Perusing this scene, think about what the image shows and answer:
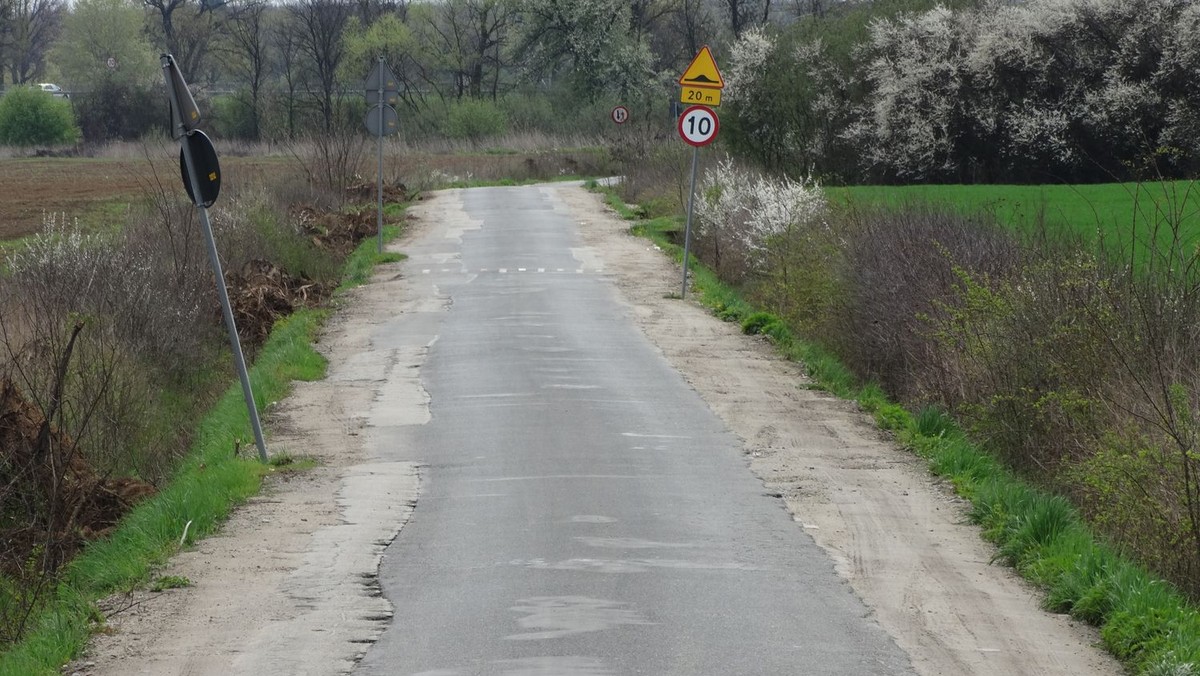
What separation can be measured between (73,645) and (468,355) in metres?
9.97

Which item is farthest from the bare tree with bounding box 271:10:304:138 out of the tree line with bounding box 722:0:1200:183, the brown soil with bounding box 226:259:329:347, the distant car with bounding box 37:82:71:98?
the brown soil with bounding box 226:259:329:347

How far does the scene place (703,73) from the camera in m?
22.1

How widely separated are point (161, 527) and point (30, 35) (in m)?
118

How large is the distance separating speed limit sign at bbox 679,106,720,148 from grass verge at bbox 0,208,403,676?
27.4 feet

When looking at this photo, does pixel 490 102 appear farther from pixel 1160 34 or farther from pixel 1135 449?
pixel 1135 449

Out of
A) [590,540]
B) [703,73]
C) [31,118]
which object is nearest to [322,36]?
[31,118]

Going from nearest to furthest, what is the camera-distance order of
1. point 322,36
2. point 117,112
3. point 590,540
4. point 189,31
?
point 590,540, point 117,112, point 322,36, point 189,31

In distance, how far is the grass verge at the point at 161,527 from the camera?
7339 millimetres

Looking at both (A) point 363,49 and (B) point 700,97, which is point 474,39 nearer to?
(A) point 363,49

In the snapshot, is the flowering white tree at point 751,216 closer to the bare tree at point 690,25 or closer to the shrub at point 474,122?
the shrub at point 474,122

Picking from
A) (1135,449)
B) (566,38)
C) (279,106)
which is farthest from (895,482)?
(279,106)

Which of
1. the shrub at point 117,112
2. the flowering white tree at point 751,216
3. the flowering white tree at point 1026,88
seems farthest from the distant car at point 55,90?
the flowering white tree at point 751,216

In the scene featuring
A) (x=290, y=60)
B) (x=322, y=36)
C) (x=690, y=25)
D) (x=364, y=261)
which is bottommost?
(x=364, y=261)

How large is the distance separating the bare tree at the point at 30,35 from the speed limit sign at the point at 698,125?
99.7m
